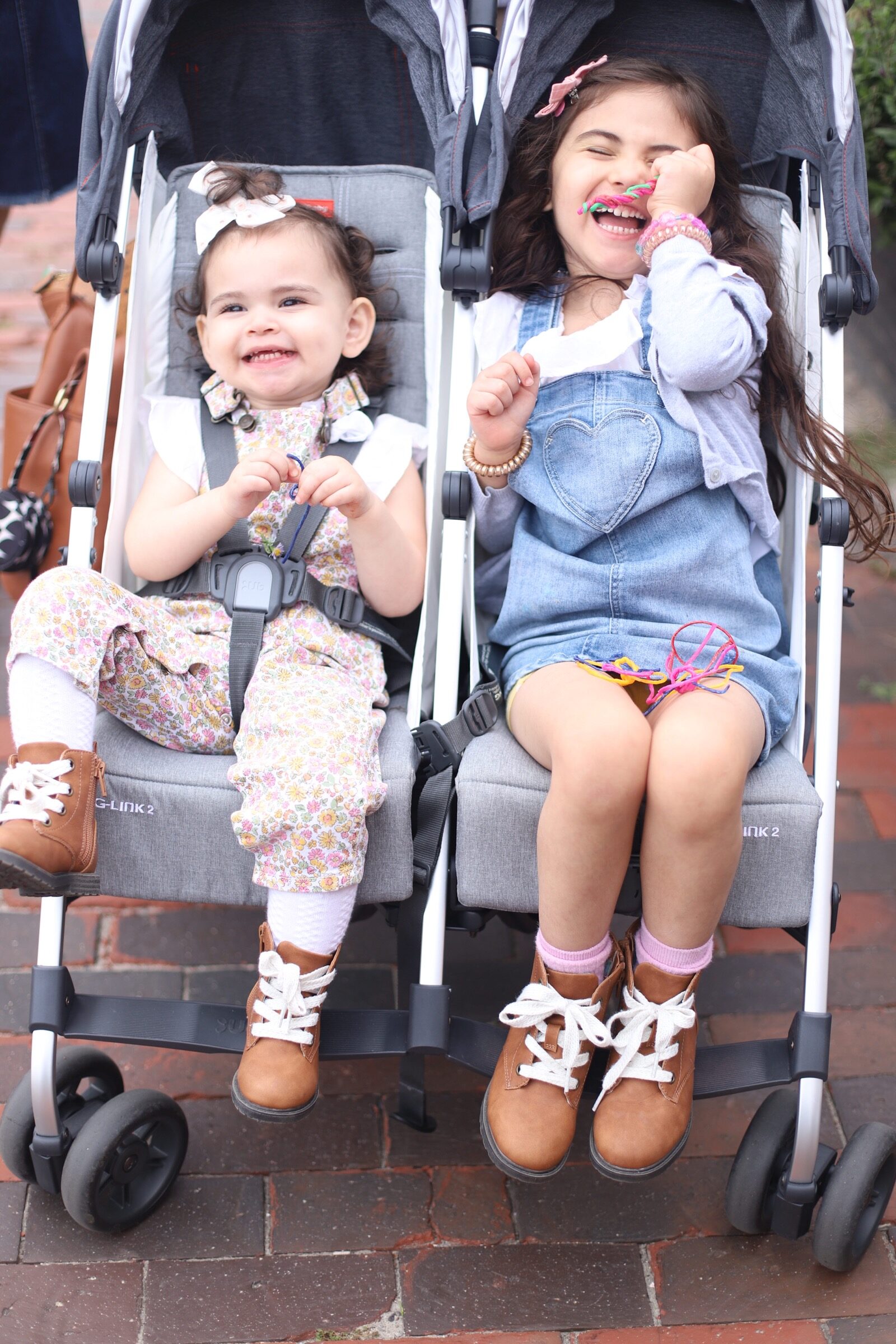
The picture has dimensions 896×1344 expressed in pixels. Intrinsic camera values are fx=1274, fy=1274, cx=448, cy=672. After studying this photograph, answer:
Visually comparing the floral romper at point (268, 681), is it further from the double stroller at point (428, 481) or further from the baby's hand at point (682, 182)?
the baby's hand at point (682, 182)

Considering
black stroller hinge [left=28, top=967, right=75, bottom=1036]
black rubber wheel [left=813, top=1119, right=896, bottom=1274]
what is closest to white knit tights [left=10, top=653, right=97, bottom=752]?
black stroller hinge [left=28, top=967, right=75, bottom=1036]

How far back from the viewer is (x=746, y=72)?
8.10 ft

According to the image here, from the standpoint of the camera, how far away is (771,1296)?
6.53 ft

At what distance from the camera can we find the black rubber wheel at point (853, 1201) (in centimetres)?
194

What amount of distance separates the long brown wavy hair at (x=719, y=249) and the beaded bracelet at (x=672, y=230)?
139 millimetres

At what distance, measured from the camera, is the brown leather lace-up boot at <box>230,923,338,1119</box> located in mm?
1882

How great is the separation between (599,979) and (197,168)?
1.78 metres

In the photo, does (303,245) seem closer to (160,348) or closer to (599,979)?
(160,348)

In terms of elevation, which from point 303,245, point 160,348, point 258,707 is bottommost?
point 258,707

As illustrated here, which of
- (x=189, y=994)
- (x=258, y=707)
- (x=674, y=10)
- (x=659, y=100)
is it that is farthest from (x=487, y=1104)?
(x=674, y=10)

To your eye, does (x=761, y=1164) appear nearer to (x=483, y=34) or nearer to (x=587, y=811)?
(x=587, y=811)

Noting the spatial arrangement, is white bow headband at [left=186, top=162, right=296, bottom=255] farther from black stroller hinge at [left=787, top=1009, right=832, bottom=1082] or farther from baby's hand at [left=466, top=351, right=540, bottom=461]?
black stroller hinge at [left=787, top=1009, right=832, bottom=1082]

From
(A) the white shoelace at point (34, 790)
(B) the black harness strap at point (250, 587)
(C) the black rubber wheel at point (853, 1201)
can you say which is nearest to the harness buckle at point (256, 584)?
(B) the black harness strap at point (250, 587)

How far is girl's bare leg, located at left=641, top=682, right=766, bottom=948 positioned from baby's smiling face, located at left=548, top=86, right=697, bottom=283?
907mm
